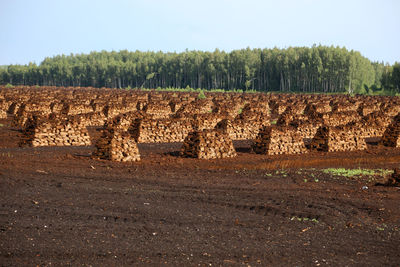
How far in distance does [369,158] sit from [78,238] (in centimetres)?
1402

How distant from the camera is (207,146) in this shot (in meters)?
18.6

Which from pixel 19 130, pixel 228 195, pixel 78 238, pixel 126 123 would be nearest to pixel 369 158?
pixel 228 195

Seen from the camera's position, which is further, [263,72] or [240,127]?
[263,72]

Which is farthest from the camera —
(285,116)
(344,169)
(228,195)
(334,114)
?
(334,114)

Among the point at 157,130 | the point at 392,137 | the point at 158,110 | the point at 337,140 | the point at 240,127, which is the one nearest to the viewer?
the point at 337,140

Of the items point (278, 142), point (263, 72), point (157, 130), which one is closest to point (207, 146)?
point (278, 142)

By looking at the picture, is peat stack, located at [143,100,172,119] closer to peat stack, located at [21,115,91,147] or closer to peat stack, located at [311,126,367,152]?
peat stack, located at [21,115,91,147]

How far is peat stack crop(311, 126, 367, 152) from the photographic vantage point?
21.0m

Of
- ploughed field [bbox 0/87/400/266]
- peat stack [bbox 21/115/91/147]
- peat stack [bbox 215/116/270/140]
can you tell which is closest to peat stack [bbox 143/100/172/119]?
peat stack [bbox 215/116/270/140]

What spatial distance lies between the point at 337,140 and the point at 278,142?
120 inches

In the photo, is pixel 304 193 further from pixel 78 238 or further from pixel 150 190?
pixel 78 238

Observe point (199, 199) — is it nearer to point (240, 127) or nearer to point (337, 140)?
point (337, 140)

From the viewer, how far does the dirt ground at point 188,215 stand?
8.16m

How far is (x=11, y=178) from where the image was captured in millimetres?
13172
